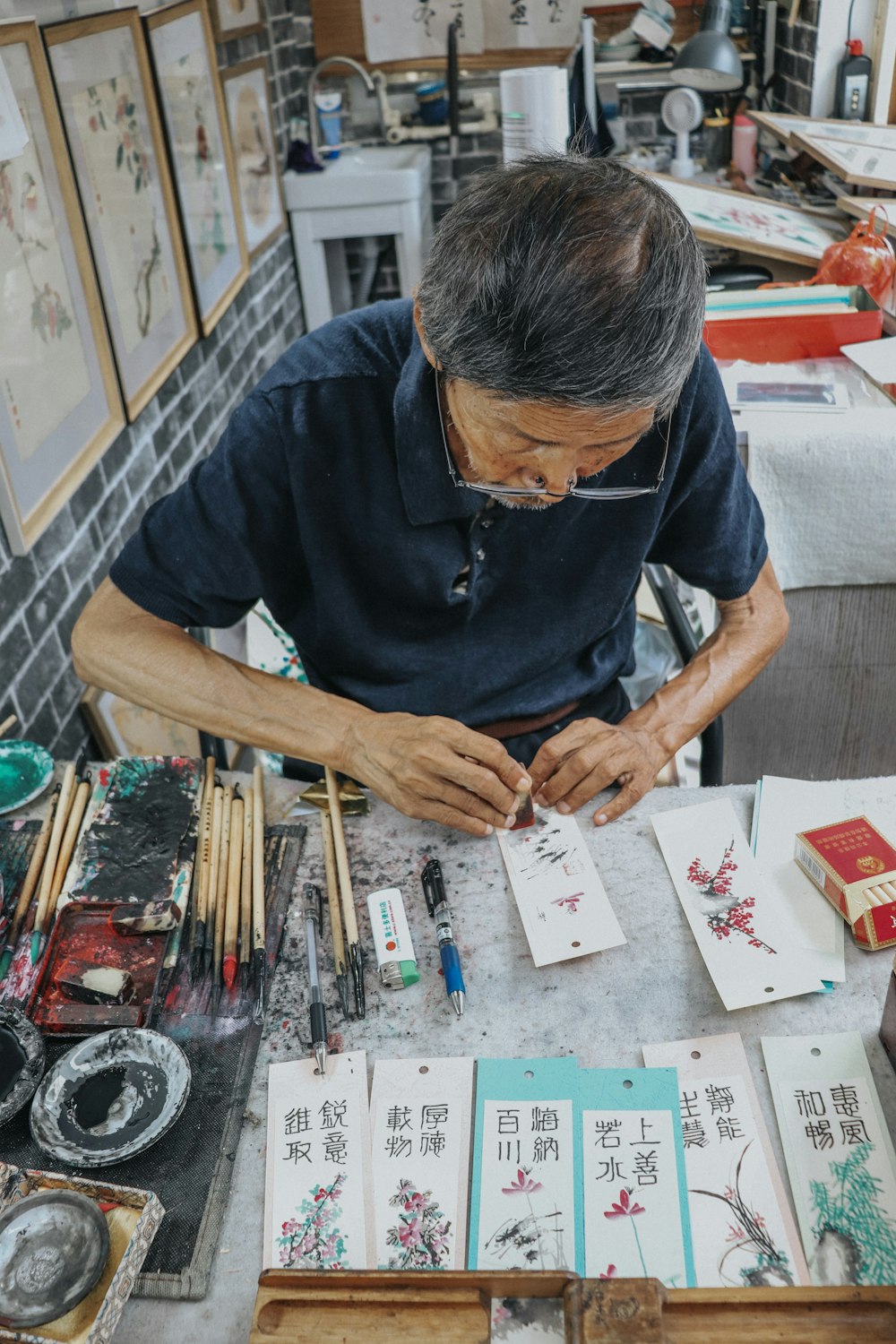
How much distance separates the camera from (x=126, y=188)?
2498mm

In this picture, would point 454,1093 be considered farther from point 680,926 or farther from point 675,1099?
point 680,926

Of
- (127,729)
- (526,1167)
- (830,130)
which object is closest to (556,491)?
(526,1167)

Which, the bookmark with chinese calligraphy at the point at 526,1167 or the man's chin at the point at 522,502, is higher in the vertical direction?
the man's chin at the point at 522,502

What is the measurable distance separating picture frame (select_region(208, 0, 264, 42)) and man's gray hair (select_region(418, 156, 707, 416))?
2.88 m

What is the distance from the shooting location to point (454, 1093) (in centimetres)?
99

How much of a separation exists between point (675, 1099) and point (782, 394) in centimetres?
157

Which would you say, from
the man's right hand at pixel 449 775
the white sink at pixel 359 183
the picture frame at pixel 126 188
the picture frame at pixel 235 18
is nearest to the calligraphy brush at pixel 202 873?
the man's right hand at pixel 449 775

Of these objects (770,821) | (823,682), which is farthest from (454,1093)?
(823,682)

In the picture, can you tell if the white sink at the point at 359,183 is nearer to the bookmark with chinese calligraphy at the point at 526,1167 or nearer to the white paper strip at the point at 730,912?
the white paper strip at the point at 730,912

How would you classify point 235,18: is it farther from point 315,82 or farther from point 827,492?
point 827,492

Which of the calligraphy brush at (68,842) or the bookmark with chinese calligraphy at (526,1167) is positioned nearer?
the bookmark with chinese calligraphy at (526,1167)

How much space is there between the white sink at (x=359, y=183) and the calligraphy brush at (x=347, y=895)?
11.3 feet

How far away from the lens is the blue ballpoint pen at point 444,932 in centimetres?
107

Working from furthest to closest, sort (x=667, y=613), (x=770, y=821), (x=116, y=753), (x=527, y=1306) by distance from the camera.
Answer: (x=116, y=753), (x=667, y=613), (x=770, y=821), (x=527, y=1306)
